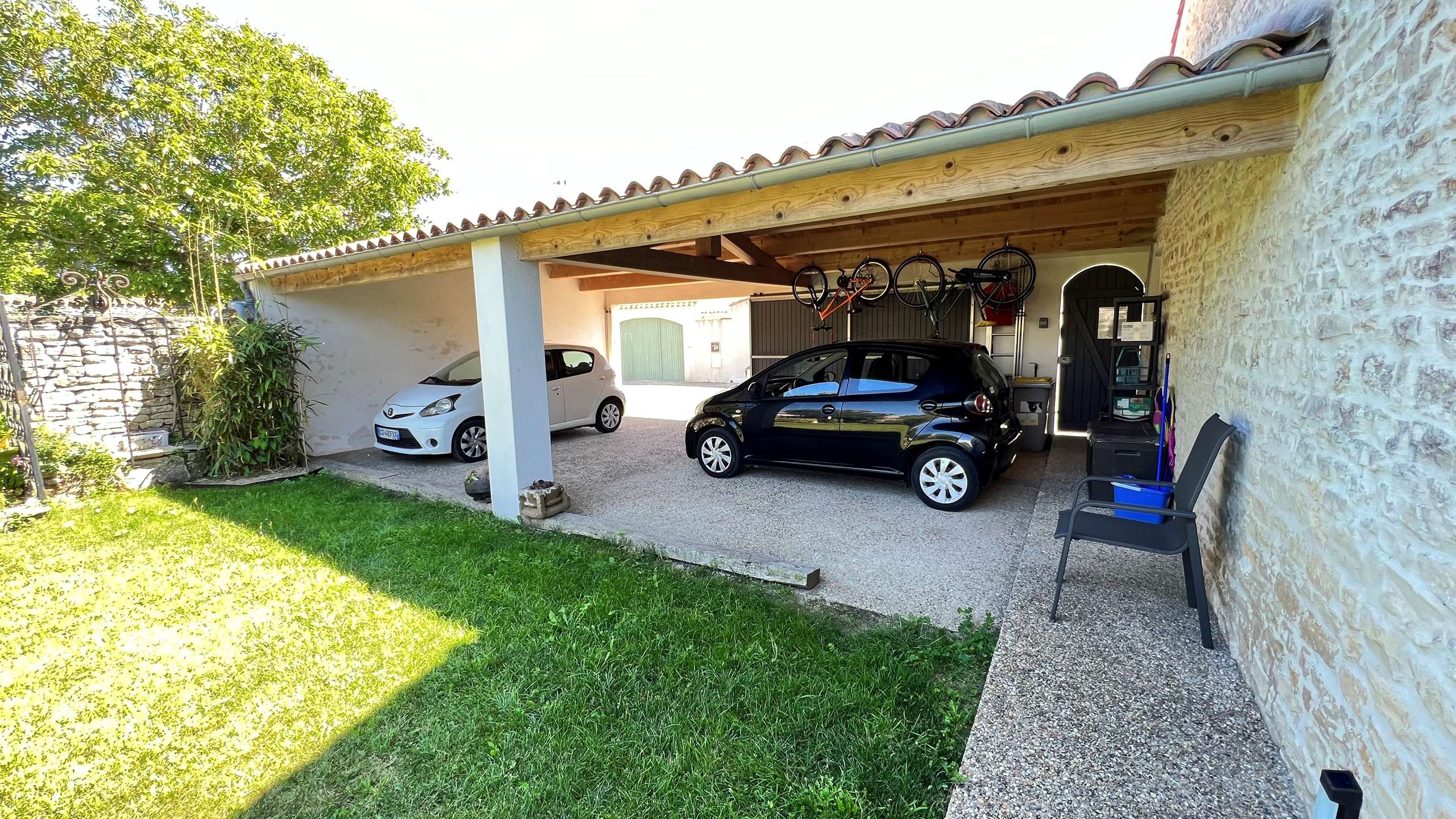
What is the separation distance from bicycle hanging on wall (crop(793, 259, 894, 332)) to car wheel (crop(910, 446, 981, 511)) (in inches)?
118

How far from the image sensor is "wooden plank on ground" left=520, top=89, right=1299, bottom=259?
218 cm

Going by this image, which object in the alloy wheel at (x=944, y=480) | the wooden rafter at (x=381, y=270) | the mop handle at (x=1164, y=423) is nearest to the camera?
the mop handle at (x=1164, y=423)

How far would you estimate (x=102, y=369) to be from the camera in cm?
612

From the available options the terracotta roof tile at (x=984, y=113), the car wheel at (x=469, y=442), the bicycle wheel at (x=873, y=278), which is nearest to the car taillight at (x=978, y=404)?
the terracotta roof tile at (x=984, y=113)

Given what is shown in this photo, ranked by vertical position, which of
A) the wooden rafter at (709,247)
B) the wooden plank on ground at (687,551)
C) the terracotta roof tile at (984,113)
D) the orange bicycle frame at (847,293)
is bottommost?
the wooden plank on ground at (687,551)

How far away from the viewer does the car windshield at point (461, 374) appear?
24.2 feet

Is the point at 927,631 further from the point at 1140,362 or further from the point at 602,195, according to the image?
the point at 1140,362

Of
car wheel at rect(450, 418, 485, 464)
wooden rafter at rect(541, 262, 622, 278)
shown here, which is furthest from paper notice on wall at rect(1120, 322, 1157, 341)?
car wheel at rect(450, 418, 485, 464)

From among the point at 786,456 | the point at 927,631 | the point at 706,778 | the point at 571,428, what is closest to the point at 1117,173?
the point at 927,631

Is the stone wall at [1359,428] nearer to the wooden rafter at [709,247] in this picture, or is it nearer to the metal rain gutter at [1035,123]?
the metal rain gutter at [1035,123]

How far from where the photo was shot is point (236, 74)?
10844 millimetres

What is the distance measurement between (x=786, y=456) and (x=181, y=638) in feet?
14.5

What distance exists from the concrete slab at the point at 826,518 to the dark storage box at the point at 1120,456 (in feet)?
1.94

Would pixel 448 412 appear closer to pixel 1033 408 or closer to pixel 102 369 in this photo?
pixel 102 369
